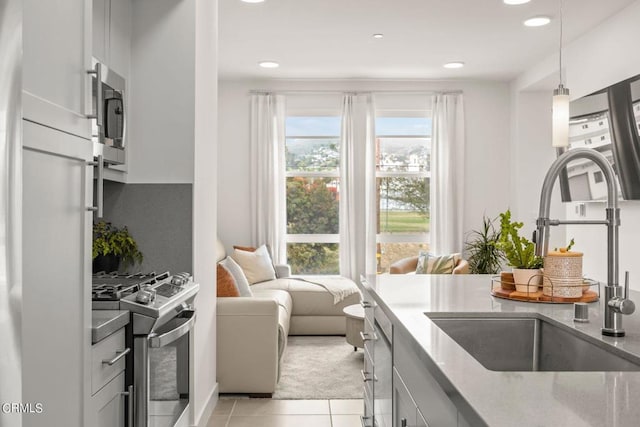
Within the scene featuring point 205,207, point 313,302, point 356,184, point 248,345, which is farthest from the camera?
point 356,184

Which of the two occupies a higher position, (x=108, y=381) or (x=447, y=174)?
(x=447, y=174)

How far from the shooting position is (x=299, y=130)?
6781mm

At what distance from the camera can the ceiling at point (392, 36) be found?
4203 millimetres

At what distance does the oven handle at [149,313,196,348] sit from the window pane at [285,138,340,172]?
4.37m

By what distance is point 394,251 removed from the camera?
6.84 meters

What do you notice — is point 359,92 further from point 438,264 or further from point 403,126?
point 438,264

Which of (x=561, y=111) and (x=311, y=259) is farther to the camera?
(x=311, y=259)

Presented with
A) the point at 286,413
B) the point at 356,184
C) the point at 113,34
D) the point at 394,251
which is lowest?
the point at 286,413

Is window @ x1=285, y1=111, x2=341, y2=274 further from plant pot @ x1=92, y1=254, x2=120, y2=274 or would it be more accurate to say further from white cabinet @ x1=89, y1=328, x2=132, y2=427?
white cabinet @ x1=89, y1=328, x2=132, y2=427

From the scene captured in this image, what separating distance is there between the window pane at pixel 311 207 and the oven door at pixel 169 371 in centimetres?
404

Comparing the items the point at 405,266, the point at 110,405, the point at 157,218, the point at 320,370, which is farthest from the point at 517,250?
the point at 405,266

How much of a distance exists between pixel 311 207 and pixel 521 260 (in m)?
4.89

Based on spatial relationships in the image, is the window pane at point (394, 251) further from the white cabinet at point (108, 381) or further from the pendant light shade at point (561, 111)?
the white cabinet at point (108, 381)

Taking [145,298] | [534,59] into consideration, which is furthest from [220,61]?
[145,298]
